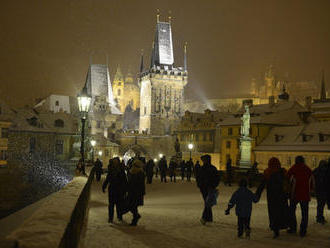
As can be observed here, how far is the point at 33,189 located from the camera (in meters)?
41.2

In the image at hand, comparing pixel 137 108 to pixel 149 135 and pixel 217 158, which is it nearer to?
pixel 149 135

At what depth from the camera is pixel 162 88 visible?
92688 millimetres

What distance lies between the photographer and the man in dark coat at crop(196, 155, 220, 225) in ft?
35.5

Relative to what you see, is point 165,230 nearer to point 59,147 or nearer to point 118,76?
point 59,147

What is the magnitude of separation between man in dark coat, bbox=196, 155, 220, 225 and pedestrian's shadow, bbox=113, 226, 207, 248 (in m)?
1.68

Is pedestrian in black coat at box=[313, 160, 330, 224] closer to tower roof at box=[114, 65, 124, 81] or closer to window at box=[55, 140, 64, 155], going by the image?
window at box=[55, 140, 64, 155]

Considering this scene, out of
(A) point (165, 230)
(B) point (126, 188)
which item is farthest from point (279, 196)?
(B) point (126, 188)

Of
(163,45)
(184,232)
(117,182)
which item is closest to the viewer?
(184,232)

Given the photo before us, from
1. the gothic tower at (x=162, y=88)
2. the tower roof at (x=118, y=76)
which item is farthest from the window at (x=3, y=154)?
the tower roof at (x=118, y=76)

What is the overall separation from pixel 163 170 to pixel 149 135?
2281 inches

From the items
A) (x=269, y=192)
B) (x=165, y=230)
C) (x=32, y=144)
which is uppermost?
(x=32, y=144)

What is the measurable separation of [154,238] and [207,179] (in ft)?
8.04

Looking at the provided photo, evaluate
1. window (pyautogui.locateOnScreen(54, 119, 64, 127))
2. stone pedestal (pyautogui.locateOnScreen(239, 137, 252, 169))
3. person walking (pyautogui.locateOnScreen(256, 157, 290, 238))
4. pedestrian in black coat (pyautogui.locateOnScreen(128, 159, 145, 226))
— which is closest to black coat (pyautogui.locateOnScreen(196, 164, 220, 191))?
pedestrian in black coat (pyautogui.locateOnScreen(128, 159, 145, 226))

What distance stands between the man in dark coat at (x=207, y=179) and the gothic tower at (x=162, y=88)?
77.2 m
